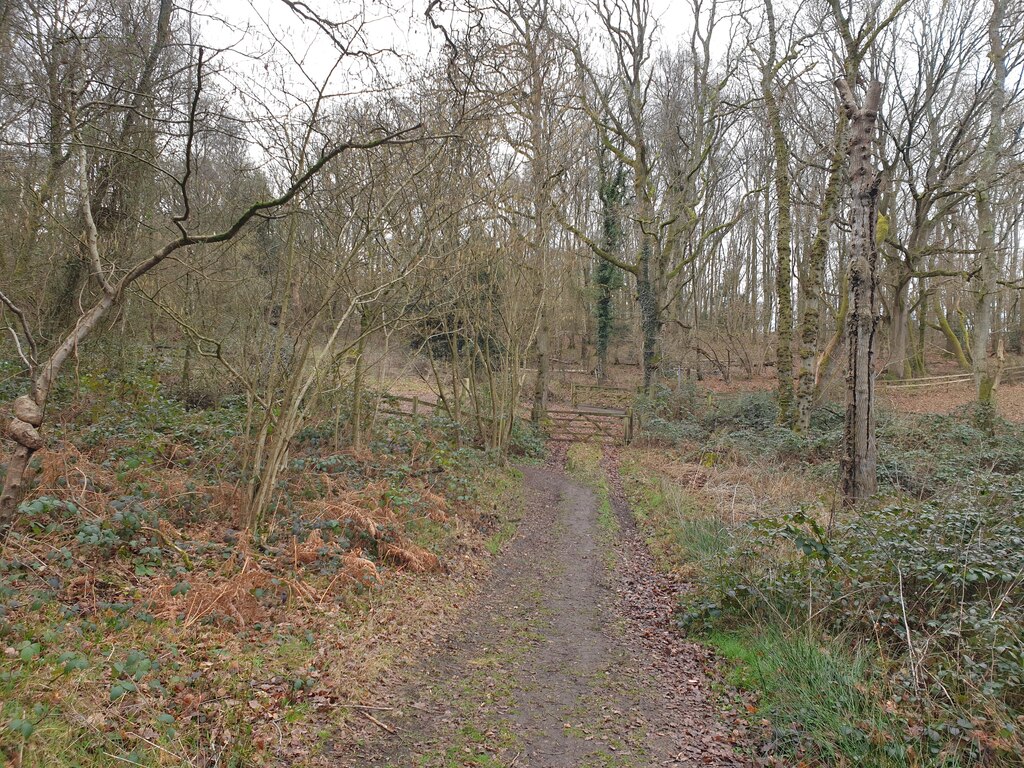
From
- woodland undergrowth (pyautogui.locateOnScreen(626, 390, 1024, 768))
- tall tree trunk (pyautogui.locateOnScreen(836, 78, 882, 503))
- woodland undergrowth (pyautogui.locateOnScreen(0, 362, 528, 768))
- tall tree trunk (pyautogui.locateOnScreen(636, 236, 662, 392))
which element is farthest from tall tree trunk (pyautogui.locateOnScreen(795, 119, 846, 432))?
woodland undergrowth (pyautogui.locateOnScreen(0, 362, 528, 768))

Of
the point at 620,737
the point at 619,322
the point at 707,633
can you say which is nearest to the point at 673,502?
the point at 707,633

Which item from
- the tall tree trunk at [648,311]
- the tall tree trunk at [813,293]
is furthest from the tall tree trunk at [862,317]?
the tall tree trunk at [648,311]

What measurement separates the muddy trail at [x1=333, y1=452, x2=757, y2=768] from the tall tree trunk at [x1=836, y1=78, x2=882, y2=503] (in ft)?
12.4

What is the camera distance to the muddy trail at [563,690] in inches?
159

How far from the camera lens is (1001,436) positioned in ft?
44.9

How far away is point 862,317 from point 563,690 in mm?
7040

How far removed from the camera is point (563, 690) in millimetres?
4941

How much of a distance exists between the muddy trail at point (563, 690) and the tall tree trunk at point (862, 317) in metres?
3.78

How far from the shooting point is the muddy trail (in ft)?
13.2

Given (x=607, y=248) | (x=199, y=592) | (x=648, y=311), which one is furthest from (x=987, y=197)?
(x=199, y=592)

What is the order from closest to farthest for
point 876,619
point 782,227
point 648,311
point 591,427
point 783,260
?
point 876,619
point 782,227
point 783,260
point 591,427
point 648,311

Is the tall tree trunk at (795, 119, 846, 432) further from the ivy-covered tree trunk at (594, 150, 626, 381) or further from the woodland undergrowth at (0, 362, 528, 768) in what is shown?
the woodland undergrowth at (0, 362, 528, 768)

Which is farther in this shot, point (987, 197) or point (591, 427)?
point (591, 427)

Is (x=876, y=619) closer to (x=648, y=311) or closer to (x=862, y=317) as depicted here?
(x=862, y=317)
